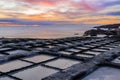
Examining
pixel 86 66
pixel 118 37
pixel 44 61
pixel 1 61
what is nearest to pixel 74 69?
pixel 86 66

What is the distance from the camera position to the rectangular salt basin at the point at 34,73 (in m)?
4.42

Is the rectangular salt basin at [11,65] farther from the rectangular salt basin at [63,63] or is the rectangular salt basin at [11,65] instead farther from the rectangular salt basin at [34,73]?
the rectangular salt basin at [63,63]

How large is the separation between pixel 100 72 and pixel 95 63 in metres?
0.61

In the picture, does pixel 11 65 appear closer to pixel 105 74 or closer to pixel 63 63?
pixel 63 63

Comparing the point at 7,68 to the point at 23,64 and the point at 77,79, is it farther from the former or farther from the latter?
the point at 77,79

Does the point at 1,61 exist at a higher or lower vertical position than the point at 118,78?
higher

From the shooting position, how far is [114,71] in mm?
4848

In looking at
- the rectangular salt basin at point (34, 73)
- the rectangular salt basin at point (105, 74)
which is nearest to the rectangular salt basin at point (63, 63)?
the rectangular salt basin at point (34, 73)

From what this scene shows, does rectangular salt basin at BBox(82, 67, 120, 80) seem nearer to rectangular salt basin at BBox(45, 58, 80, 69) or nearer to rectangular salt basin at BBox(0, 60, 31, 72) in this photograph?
rectangular salt basin at BBox(45, 58, 80, 69)

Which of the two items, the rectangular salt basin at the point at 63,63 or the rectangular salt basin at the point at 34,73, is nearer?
the rectangular salt basin at the point at 34,73

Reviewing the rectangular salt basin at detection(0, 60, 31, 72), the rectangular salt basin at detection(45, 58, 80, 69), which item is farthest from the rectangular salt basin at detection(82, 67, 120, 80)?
the rectangular salt basin at detection(0, 60, 31, 72)

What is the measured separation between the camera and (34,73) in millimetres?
4695

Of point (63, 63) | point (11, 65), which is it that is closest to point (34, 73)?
point (11, 65)

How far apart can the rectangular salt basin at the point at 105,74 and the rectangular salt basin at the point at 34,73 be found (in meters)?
1.05
